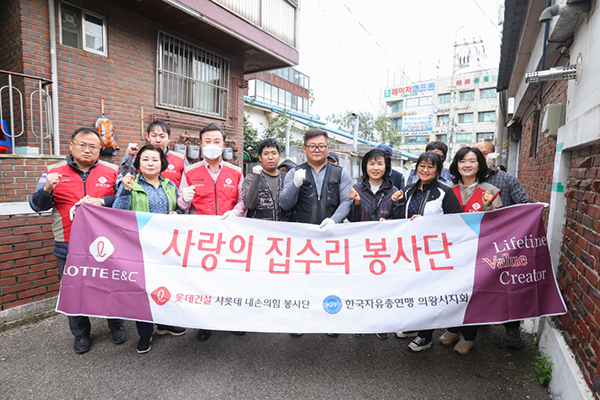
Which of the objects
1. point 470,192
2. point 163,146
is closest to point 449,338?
point 470,192

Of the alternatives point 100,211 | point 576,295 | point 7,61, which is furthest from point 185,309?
point 7,61

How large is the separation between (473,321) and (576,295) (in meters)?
0.71

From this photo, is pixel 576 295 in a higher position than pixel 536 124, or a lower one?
lower

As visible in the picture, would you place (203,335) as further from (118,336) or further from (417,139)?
(417,139)

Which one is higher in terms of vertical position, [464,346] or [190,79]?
[190,79]

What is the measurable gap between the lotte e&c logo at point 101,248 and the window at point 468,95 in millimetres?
45552

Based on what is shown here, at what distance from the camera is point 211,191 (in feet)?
10.5

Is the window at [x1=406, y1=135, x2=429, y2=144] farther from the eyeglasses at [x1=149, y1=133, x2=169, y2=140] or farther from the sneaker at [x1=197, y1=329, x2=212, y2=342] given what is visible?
the sneaker at [x1=197, y1=329, x2=212, y2=342]

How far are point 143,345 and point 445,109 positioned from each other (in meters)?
47.1

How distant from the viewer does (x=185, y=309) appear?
8.51ft

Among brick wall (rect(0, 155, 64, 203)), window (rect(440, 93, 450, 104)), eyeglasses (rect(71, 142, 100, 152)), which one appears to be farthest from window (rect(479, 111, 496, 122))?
brick wall (rect(0, 155, 64, 203))

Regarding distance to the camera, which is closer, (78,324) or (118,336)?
(78,324)

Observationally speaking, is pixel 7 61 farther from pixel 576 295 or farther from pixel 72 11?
pixel 576 295

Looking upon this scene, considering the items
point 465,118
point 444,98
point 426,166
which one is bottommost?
point 426,166
